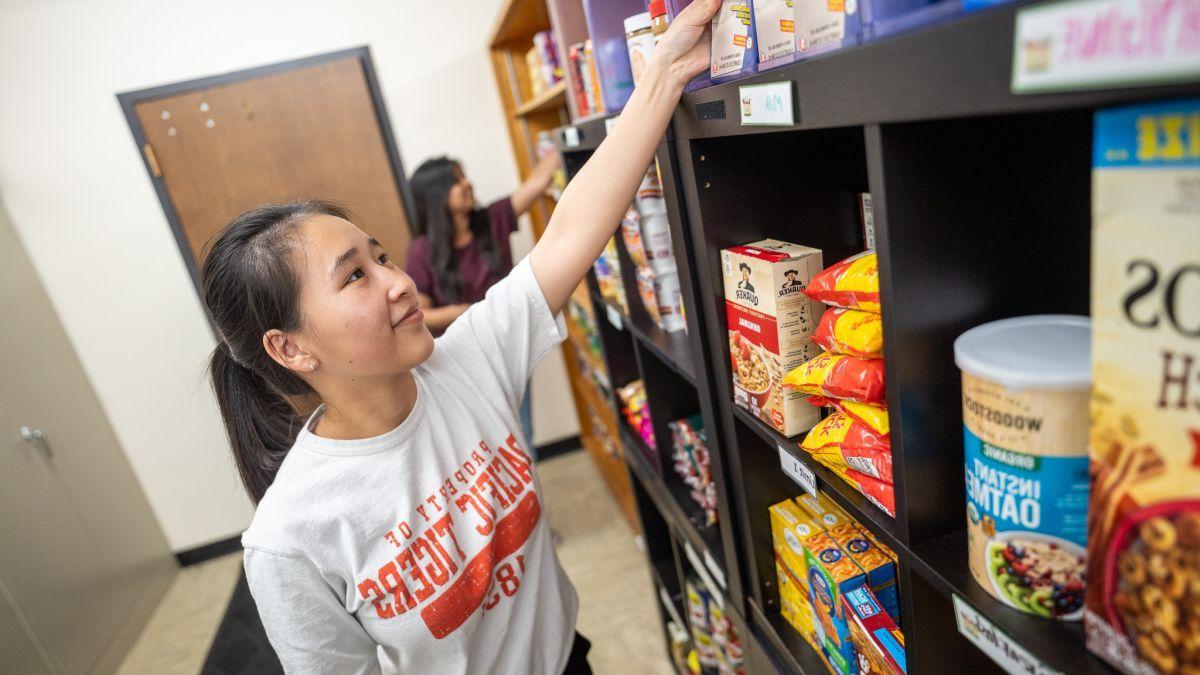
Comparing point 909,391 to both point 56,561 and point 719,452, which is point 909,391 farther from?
point 56,561

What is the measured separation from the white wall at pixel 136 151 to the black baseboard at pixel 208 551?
0.07 m

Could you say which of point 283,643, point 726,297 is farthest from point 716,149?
point 283,643

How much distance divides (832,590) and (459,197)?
7.52ft

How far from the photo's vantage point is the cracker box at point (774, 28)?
700 mm

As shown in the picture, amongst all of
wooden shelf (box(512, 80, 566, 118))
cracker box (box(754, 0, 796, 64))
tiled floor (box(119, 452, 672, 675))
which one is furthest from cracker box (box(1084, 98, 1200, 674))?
tiled floor (box(119, 452, 672, 675))

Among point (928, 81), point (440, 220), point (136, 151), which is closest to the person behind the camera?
point (928, 81)

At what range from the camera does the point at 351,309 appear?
993mm

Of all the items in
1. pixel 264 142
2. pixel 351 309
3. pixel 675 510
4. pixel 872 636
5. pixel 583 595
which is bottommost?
pixel 583 595

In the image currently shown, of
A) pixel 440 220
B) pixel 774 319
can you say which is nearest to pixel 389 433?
pixel 774 319

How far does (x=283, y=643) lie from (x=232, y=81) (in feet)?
9.92

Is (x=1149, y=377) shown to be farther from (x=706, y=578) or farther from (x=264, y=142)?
(x=264, y=142)

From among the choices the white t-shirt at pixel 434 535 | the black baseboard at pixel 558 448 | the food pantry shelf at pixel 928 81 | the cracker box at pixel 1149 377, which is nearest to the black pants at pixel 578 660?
the white t-shirt at pixel 434 535

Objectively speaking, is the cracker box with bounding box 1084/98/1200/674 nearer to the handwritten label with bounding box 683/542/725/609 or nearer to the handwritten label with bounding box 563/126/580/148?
the handwritten label with bounding box 683/542/725/609

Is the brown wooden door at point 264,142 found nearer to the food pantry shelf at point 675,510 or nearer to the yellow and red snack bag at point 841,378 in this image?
the food pantry shelf at point 675,510
